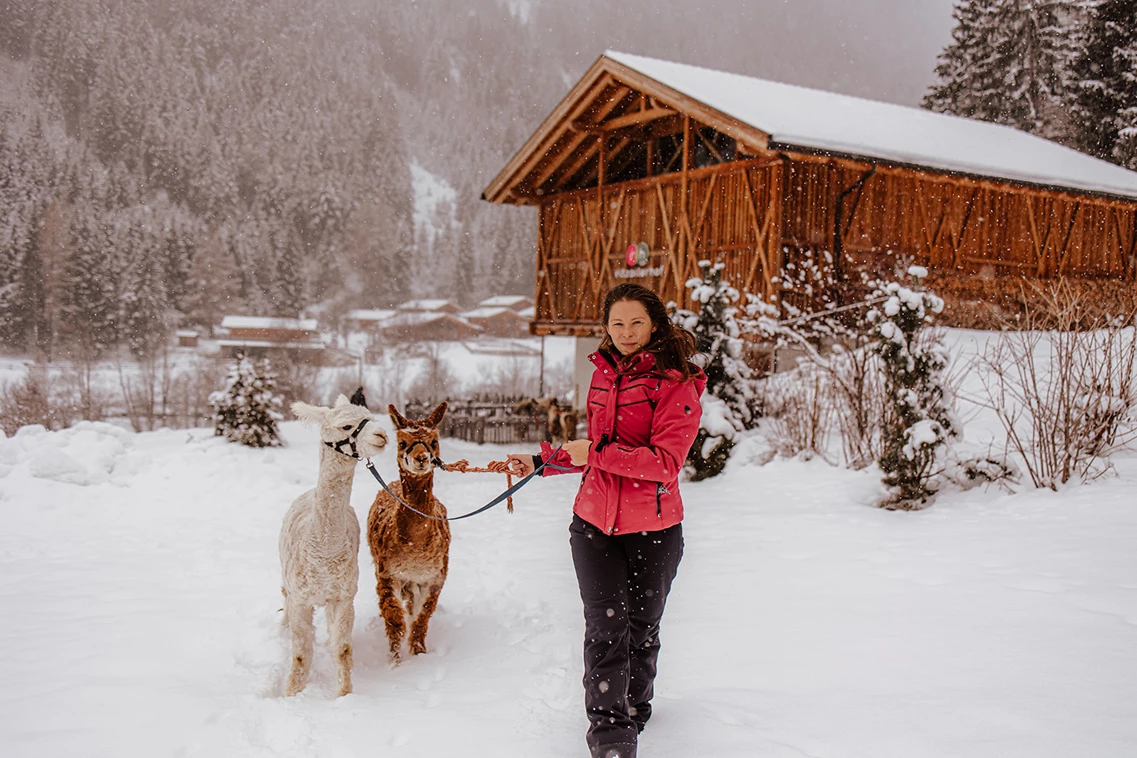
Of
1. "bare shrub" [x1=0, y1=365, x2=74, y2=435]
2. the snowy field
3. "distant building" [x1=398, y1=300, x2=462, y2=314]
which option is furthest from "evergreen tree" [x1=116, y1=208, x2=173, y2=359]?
the snowy field

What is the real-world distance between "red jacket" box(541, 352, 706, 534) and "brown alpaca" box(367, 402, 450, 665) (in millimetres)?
1527

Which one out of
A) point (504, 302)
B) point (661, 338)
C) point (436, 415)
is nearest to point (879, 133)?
point (436, 415)

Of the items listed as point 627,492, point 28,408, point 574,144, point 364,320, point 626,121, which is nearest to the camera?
point 627,492

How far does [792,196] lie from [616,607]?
1314 centimetres

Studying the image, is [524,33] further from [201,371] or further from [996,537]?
[996,537]

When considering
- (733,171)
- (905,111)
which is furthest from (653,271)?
(905,111)

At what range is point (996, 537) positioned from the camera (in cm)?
638

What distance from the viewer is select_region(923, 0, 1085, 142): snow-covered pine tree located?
31062mm

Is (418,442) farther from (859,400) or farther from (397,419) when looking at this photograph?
(859,400)

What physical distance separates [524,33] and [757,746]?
140806 mm

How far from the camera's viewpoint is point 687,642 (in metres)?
4.71

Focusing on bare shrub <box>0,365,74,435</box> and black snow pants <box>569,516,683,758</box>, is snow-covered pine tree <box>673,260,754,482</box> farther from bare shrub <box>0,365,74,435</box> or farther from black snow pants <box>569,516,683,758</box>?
bare shrub <box>0,365,74,435</box>

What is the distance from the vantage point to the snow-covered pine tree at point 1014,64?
31.1m

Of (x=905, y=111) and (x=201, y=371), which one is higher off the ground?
(x=905, y=111)
